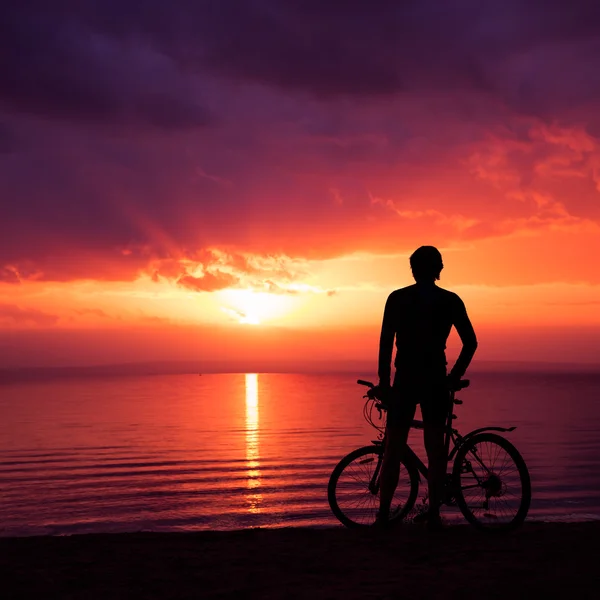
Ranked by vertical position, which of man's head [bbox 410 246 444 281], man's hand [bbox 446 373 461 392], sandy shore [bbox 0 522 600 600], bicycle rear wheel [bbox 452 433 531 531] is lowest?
sandy shore [bbox 0 522 600 600]

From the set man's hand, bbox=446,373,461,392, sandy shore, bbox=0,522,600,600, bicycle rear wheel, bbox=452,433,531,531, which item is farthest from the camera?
bicycle rear wheel, bbox=452,433,531,531

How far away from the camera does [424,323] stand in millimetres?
7863

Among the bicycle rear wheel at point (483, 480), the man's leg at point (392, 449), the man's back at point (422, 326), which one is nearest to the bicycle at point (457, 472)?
the bicycle rear wheel at point (483, 480)

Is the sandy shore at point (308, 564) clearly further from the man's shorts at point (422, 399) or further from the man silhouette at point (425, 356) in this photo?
the man's shorts at point (422, 399)

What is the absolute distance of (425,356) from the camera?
7855 millimetres

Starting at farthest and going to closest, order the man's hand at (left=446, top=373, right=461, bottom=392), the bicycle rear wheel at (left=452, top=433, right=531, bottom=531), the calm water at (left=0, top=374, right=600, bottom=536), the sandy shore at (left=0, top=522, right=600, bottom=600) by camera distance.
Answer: the calm water at (left=0, top=374, right=600, bottom=536), the bicycle rear wheel at (left=452, top=433, right=531, bottom=531), the man's hand at (left=446, top=373, right=461, bottom=392), the sandy shore at (left=0, top=522, right=600, bottom=600)

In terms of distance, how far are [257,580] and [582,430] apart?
127ft

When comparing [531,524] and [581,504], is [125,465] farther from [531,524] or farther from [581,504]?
[531,524]

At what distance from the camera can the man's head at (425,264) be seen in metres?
8.02

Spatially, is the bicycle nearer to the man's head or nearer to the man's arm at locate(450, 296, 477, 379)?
the man's arm at locate(450, 296, 477, 379)

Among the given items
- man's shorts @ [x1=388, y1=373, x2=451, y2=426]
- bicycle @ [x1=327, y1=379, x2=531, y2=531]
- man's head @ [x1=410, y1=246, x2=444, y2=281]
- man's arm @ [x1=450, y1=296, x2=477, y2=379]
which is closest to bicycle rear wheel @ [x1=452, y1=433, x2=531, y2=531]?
bicycle @ [x1=327, y1=379, x2=531, y2=531]

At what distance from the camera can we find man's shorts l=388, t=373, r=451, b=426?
7.83 m

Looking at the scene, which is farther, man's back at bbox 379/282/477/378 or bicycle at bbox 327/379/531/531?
bicycle at bbox 327/379/531/531

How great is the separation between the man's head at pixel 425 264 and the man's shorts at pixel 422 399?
1172mm
